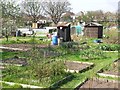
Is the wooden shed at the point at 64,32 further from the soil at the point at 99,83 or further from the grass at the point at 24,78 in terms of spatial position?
the soil at the point at 99,83

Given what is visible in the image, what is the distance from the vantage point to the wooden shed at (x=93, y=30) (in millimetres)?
25828

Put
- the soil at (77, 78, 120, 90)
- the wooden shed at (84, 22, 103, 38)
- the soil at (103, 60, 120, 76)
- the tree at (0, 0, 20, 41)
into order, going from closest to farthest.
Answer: the soil at (77, 78, 120, 90) → the soil at (103, 60, 120, 76) → the tree at (0, 0, 20, 41) → the wooden shed at (84, 22, 103, 38)

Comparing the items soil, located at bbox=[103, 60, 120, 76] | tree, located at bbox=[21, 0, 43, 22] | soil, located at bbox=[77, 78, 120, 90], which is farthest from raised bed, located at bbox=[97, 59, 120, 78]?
tree, located at bbox=[21, 0, 43, 22]

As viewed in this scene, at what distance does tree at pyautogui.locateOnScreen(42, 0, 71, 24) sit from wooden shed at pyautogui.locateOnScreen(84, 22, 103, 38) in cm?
2500

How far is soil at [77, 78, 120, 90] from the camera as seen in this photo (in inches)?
281

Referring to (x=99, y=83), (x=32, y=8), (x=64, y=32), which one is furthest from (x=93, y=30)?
(x=32, y=8)

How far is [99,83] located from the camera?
7.46 metres

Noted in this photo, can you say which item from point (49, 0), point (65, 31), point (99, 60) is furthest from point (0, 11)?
point (49, 0)

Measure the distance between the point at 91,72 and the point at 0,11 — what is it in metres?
13.4

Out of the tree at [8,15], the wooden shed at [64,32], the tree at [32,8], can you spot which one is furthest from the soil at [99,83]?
the tree at [32,8]

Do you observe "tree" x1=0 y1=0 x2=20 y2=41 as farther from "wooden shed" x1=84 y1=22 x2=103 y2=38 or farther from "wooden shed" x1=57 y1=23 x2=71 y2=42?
"wooden shed" x1=84 y1=22 x2=103 y2=38

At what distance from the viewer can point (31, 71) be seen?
7.87 meters

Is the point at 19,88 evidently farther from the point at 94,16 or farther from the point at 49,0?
the point at 94,16

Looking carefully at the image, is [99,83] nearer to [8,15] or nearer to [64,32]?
[64,32]
